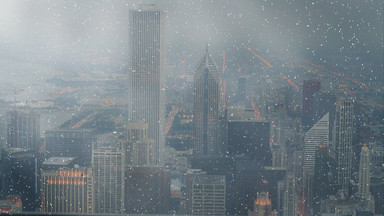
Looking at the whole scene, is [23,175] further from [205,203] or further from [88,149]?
[205,203]

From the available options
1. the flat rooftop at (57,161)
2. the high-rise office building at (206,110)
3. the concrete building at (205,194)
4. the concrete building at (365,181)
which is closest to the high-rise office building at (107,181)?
the flat rooftop at (57,161)

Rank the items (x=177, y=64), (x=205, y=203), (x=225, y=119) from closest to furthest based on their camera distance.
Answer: (x=205, y=203)
(x=177, y=64)
(x=225, y=119)

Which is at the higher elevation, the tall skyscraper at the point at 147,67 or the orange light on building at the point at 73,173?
the tall skyscraper at the point at 147,67

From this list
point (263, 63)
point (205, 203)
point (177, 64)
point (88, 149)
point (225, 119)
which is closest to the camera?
point (205, 203)

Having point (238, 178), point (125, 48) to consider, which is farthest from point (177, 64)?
point (238, 178)

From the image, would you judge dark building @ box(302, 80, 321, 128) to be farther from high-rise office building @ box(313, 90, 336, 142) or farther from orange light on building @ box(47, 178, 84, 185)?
orange light on building @ box(47, 178, 84, 185)

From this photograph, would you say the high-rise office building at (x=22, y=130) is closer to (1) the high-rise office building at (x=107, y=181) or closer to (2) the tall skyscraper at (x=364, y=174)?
(1) the high-rise office building at (x=107, y=181)
